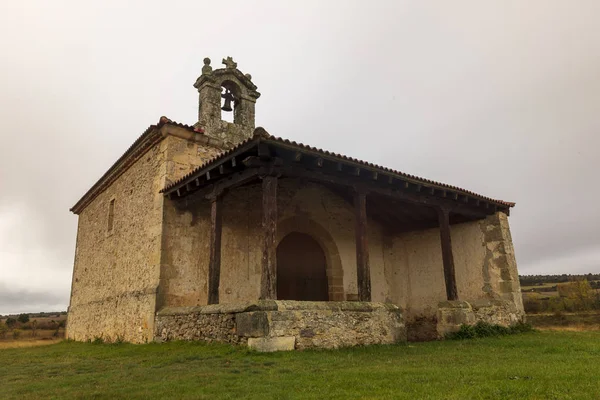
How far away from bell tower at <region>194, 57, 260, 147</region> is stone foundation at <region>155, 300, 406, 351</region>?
16.3ft

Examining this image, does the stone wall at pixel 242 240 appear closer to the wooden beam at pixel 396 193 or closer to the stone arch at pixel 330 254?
the stone arch at pixel 330 254

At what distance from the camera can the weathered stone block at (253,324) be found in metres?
6.28

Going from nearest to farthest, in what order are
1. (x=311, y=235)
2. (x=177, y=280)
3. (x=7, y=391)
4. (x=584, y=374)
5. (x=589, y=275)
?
(x=584, y=374)
(x=7, y=391)
(x=177, y=280)
(x=311, y=235)
(x=589, y=275)

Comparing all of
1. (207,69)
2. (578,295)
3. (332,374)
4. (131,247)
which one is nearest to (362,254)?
(332,374)

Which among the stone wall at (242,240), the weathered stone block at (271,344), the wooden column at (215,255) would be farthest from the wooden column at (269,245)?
the stone wall at (242,240)

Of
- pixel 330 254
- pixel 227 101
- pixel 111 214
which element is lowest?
pixel 330 254

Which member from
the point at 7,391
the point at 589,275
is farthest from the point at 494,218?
the point at 589,275

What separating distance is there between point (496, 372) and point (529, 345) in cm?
337

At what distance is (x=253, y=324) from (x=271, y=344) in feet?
1.35

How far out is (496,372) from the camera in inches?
182

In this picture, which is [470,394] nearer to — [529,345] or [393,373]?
[393,373]

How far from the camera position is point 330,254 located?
11.3 meters

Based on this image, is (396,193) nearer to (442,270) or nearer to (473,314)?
(473,314)

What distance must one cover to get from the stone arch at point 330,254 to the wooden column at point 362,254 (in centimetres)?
252
